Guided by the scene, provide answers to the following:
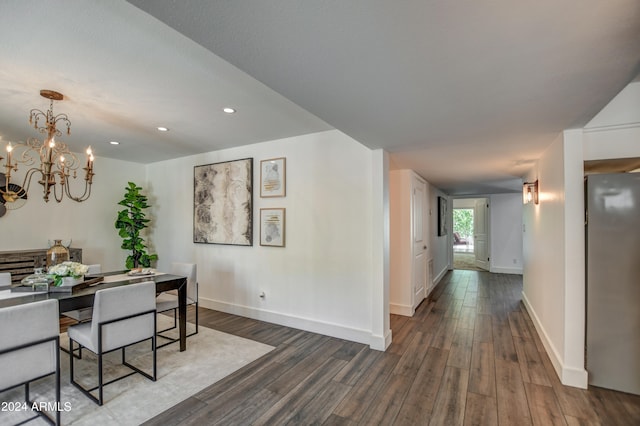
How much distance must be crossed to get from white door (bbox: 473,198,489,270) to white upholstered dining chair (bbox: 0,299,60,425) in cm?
905

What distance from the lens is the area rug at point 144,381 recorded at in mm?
2076

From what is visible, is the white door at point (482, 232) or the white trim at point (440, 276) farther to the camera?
the white door at point (482, 232)

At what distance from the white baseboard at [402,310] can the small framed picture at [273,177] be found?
2.50 meters

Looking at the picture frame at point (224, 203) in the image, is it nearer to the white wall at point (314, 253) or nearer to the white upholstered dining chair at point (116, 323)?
the white wall at point (314, 253)

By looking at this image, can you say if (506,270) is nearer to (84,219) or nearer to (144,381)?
(144,381)

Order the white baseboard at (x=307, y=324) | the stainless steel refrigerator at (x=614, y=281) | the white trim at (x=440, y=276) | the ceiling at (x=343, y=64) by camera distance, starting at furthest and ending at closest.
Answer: the white trim at (x=440, y=276) → the white baseboard at (x=307, y=324) → the stainless steel refrigerator at (x=614, y=281) → the ceiling at (x=343, y=64)

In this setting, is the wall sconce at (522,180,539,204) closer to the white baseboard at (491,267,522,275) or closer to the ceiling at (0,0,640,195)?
the ceiling at (0,0,640,195)

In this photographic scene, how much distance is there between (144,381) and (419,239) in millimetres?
4301

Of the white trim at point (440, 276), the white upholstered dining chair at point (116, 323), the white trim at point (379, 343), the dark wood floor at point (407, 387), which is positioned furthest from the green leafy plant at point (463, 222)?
the white upholstered dining chair at point (116, 323)

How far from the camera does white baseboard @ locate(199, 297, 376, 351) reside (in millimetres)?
3280

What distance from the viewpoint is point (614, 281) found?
243 cm

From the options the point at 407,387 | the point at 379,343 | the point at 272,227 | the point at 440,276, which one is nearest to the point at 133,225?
the point at 272,227

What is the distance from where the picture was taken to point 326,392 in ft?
7.88

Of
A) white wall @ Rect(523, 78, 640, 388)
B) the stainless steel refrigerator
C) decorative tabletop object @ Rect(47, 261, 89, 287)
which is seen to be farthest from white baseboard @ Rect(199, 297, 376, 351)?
decorative tabletop object @ Rect(47, 261, 89, 287)
